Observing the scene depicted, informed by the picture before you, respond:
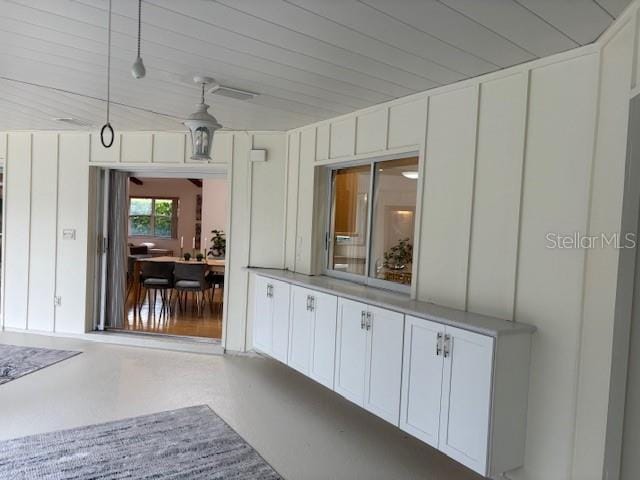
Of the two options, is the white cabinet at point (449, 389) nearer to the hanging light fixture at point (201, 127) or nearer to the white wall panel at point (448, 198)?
the white wall panel at point (448, 198)

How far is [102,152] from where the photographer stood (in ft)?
17.2

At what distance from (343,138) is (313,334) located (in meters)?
1.68

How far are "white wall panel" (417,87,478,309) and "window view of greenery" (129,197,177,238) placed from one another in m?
8.83

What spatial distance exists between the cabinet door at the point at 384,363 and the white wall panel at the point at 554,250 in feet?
2.40

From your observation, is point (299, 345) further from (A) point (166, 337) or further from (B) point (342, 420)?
(A) point (166, 337)

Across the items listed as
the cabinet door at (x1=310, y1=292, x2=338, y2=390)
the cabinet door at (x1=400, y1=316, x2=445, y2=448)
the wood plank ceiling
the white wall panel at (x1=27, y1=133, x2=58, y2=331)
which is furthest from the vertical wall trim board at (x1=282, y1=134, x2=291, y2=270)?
the white wall panel at (x1=27, y1=133, x2=58, y2=331)

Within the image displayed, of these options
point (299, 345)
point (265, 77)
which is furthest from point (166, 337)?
point (265, 77)

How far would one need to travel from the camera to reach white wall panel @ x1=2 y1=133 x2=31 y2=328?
5422 mm

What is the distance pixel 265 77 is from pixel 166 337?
10.9 feet

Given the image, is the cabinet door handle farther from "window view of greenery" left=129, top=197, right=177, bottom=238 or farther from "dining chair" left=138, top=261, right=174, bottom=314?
"window view of greenery" left=129, top=197, right=177, bottom=238

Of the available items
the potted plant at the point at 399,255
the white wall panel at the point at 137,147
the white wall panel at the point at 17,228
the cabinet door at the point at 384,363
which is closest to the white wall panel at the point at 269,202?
the white wall panel at the point at 137,147

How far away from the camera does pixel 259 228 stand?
193 inches

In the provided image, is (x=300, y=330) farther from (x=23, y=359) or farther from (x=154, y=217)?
(x=154, y=217)

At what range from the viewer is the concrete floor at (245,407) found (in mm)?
2830
